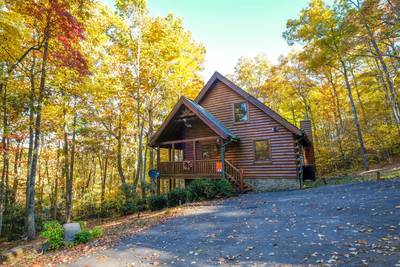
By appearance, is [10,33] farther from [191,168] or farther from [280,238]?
[280,238]

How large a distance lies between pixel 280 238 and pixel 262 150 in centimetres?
958

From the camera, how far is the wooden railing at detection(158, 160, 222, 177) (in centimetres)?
1367

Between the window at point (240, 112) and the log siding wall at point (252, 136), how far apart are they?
23cm

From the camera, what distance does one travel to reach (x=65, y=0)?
953 cm

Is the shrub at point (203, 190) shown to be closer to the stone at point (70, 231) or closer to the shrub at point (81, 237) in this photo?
the shrub at point (81, 237)

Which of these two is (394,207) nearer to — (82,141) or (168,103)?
(168,103)

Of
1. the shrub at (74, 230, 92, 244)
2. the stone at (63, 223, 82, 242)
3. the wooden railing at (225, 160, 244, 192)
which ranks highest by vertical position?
the wooden railing at (225, 160, 244, 192)

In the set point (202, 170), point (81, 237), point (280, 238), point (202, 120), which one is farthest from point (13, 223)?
point (280, 238)

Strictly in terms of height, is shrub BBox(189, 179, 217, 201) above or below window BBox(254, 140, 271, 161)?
below

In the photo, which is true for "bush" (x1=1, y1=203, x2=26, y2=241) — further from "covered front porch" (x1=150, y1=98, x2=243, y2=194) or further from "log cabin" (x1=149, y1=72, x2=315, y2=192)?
"log cabin" (x1=149, y1=72, x2=315, y2=192)

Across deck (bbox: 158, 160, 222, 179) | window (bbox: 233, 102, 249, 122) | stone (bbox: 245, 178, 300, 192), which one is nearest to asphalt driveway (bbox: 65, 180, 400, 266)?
stone (bbox: 245, 178, 300, 192)

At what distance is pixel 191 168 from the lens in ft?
47.6

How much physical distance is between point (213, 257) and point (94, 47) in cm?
1479

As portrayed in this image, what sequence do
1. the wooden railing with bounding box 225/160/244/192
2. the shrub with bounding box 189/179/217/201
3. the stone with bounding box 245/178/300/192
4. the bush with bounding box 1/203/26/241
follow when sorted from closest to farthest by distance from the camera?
the shrub with bounding box 189/179/217/201 < the stone with bounding box 245/178/300/192 < the wooden railing with bounding box 225/160/244/192 < the bush with bounding box 1/203/26/241
